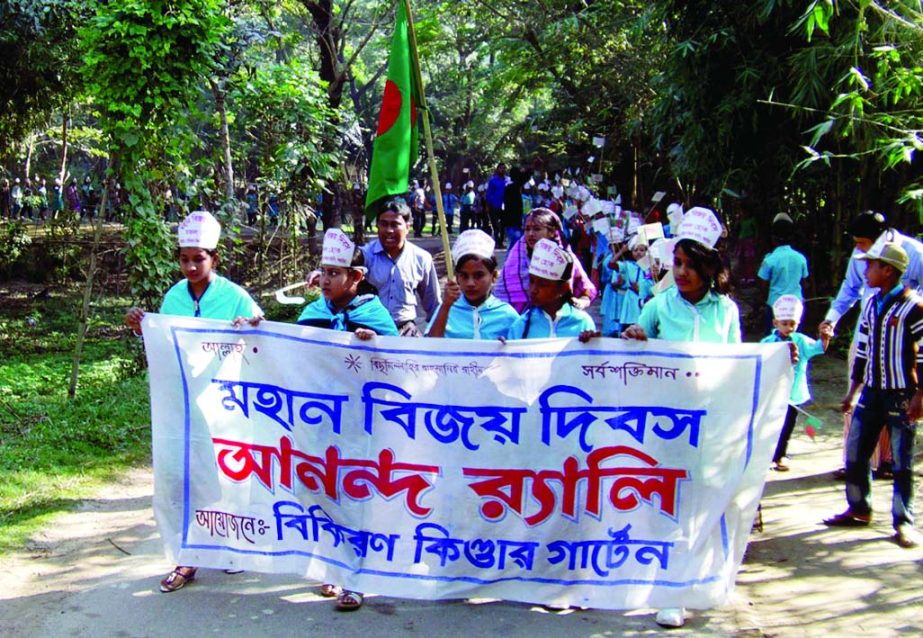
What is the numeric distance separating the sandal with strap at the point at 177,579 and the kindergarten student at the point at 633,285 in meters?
5.31

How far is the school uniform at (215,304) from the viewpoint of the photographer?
16.4ft

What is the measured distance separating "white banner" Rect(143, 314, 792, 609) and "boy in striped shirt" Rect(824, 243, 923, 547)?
1497 mm

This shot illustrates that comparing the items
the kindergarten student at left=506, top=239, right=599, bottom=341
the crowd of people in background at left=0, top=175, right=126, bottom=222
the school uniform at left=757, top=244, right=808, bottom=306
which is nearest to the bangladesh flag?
the kindergarten student at left=506, top=239, right=599, bottom=341

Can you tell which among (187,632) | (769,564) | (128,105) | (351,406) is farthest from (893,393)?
(128,105)

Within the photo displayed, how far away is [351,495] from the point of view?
4395 mm

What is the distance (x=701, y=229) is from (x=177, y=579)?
312cm

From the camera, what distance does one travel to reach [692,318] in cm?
453

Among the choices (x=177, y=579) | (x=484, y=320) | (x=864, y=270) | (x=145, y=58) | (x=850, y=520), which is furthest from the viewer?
(x=145, y=58)

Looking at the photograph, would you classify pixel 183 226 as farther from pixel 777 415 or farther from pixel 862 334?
pixel 862 334

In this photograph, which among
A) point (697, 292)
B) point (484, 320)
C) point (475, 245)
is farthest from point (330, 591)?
point (697, 292)

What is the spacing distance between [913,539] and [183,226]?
4407 mm

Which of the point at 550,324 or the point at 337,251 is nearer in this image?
the point at 550,324

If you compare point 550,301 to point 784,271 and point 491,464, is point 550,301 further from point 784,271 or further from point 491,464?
point 784,271

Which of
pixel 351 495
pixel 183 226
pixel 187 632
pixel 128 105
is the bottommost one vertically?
pixel 187 632
